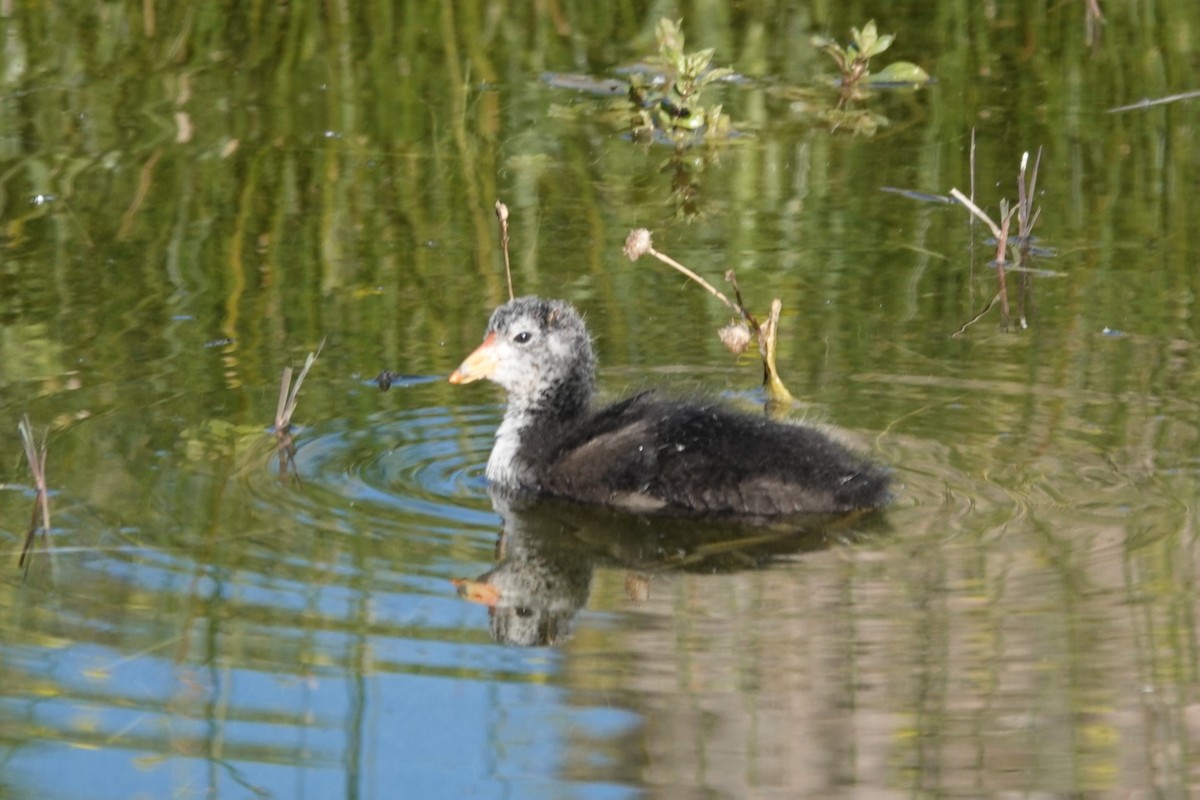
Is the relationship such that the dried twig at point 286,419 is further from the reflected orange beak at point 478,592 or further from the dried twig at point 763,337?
the dried twig at point 763,337

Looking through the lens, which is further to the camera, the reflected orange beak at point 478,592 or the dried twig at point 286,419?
the dried twig at point 286,419

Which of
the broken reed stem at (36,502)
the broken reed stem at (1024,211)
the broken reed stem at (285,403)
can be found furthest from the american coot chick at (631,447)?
the broken reed stem at (1024,211)

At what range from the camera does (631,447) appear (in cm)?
634

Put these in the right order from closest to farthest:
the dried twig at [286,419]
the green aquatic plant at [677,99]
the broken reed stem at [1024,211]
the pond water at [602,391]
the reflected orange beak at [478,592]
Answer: the pond water at [602,391] < the reflected orange beak at [478,592] < the dried twig at [286,419] < the broken reed stem at [1024,211] < the green aquatic plant at [677,99]

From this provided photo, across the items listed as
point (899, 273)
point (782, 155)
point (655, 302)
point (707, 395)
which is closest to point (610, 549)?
point (707, 395)

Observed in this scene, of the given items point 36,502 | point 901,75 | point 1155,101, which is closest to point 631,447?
point 36,502

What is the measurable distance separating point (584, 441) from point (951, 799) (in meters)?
2.41

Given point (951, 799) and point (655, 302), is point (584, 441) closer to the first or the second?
point (655, 302)

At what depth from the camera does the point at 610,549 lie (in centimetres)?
600

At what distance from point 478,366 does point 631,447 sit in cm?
76

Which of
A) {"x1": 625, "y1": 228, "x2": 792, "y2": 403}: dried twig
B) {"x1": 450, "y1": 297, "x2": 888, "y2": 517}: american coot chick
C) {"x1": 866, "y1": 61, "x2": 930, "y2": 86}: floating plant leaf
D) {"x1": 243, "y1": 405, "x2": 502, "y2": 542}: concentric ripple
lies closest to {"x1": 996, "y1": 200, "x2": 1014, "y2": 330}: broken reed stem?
{"x1": 625, "y1": 228, "x2": 792, "y2": 403}: dried twig

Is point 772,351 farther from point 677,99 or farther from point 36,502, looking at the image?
point 677,99

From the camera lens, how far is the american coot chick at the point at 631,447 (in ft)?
20.1

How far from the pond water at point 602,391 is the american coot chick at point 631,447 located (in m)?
0.12
